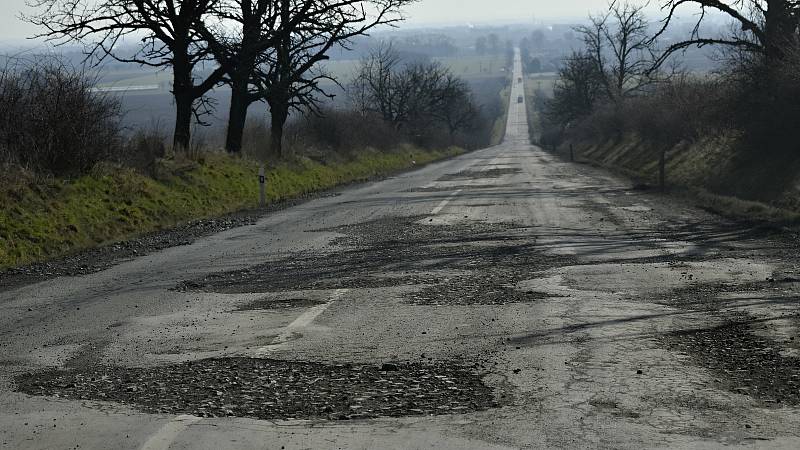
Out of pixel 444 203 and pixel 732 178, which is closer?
pixel 444 203

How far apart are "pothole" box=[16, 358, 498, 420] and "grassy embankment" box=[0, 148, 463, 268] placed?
7.97 metres

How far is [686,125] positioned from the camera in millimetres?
33000

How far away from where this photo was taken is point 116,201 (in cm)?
1873

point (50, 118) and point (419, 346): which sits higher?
point (50, 118)

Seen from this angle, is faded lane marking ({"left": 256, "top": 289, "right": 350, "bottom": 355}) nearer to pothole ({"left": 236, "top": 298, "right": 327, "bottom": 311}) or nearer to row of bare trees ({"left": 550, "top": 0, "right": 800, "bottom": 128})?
pothole ({"left": 236, "top": 298, "right": 327, "bottom": 311})

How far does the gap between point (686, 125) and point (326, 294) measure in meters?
25.6

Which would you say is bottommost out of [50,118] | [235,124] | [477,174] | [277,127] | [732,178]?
[477,174]

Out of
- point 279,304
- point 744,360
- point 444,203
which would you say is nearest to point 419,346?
point 744,360

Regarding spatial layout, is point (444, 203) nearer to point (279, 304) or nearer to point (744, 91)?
point (744, 91)

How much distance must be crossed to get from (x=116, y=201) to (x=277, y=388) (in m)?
13.4

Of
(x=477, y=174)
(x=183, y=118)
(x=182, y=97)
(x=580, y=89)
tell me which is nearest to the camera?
(x=182, y=97)

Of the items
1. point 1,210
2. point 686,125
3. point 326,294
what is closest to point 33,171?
point 1,210

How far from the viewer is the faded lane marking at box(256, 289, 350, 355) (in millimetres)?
7545

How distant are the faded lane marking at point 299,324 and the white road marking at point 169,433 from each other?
171cm
